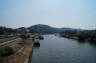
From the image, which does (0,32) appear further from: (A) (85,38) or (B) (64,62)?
(B) (64,62)

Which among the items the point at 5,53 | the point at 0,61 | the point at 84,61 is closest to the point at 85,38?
the point at 84,61

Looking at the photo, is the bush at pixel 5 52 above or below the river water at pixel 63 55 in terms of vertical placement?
above

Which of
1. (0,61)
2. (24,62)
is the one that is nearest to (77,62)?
(24,62)

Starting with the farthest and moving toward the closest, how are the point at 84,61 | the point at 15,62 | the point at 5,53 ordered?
the point at 84,61
the point at 5,53
the point at 15,62

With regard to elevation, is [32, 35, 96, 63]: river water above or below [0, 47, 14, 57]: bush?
below

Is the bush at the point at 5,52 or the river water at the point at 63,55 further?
the river water at the point at 63,55

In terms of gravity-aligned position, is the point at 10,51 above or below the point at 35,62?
above

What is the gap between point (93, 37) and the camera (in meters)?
75.8

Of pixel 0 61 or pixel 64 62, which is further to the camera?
pixel 64 62

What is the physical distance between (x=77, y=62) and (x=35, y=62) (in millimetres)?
7061

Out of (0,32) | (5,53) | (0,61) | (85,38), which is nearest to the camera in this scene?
(0,61)

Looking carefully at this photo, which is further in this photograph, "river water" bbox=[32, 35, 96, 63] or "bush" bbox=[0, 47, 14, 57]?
"river water" bbox=[32, 35, 96, 63]

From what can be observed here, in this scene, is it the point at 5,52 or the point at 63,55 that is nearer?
the point at 5,52

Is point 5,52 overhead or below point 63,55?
overhead
